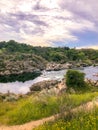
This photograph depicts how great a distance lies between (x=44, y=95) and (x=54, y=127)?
1013 centimetres

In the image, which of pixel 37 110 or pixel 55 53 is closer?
pixel 37 110

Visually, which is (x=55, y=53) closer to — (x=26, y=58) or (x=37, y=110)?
(x=26, y=58)

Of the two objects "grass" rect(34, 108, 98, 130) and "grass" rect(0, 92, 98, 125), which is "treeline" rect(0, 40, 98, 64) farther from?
"grass" rect(34, 108, 98, 130)

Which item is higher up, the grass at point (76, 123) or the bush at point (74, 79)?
the grass at point (76, 123)

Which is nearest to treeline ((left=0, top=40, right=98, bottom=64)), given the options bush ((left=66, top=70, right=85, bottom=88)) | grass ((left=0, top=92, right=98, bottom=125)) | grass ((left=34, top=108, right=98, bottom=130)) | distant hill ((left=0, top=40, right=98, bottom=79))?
distant hill ((left=0, top=40, right=98, bottom=79))

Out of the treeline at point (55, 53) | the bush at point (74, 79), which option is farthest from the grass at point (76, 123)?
the treeline at point (55, 53)

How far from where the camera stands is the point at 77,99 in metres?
26.4

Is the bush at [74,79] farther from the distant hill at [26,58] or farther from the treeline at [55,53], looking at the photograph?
the treeline at [55,53]

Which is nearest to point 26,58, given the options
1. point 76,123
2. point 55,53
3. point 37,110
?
point 55,53

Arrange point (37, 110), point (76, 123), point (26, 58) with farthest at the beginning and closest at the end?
point (26, 58) → point (37, 110) → point (76, 123)

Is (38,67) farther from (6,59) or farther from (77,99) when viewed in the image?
(77,99)

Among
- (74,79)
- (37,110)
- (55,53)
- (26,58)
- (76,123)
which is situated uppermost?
(76,123)

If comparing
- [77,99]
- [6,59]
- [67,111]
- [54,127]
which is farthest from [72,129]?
[6,59]

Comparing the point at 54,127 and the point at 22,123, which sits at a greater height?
the point at 54,127
